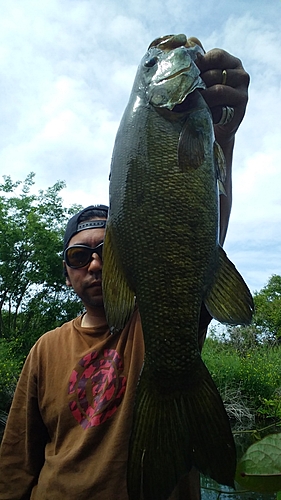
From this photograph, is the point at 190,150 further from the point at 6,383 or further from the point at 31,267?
the point at 31,267

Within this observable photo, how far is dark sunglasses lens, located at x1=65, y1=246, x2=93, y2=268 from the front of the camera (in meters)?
2.41

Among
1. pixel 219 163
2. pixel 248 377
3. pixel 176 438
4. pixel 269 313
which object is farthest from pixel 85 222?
pixel 269 313

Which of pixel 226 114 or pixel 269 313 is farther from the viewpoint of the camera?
pixel 269 313

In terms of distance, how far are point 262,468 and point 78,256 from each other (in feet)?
6.07

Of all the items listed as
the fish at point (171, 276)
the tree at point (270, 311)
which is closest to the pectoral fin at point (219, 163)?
the fish at point (171, 276)

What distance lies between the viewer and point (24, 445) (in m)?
2.37

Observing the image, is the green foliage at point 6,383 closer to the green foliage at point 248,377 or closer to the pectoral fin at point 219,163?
the green foliage at point 248,377

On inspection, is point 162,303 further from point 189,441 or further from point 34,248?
point 34,248

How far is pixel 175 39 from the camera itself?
1.86 meters

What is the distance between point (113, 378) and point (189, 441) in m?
0.82

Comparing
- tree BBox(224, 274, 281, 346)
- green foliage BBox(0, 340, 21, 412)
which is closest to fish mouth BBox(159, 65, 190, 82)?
green foliage BBox(0, 340, 21, 412)

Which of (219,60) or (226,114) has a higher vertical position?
(219,60)

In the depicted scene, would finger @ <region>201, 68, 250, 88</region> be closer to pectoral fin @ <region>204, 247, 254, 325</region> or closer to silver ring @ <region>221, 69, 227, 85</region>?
silver ring @ <region>221, 69, 227, 85</region>

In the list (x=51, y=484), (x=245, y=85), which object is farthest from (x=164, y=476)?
(x=245, y=85)
